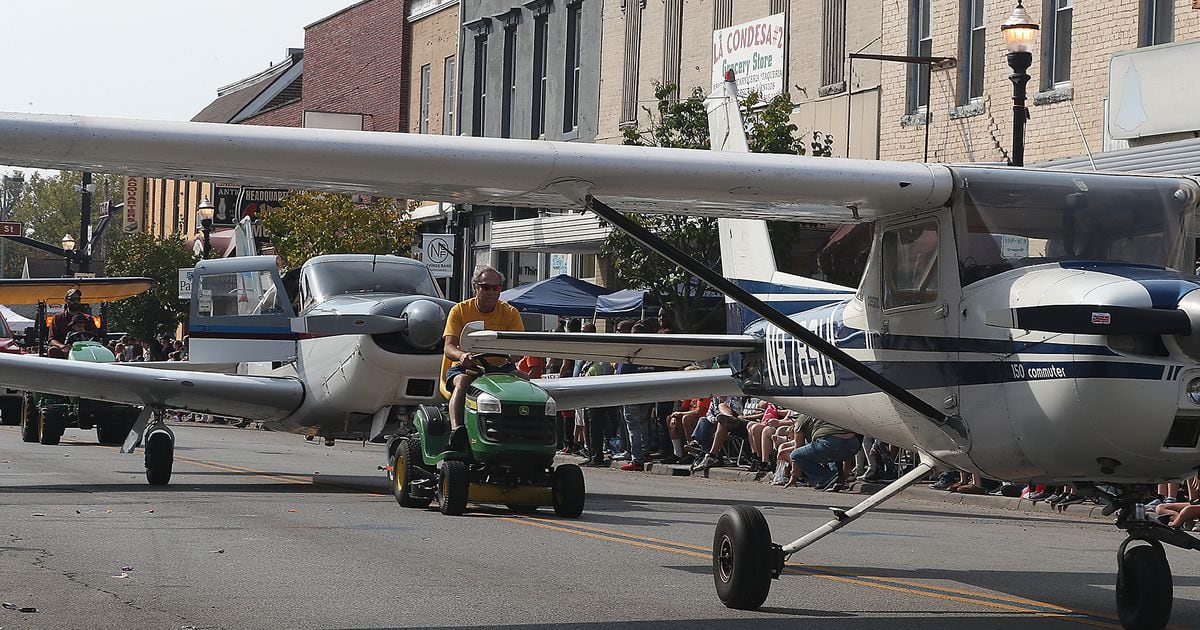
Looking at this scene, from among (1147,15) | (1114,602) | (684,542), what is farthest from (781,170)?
(1147,15)

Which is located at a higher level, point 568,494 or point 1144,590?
point 1144,590

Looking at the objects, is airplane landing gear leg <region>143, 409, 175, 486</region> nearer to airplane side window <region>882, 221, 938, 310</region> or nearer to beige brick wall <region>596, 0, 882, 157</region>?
airplane side window <region>882, 221, 938, 310</region>

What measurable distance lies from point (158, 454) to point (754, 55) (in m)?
17.0

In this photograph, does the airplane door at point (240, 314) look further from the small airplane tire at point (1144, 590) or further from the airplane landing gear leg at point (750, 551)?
the small airplane tire at point (1144, 590)

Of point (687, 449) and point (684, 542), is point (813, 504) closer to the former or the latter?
point (684, 542)

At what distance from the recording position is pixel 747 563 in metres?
8.61

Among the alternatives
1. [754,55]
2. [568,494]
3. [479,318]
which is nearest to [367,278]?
[479,318]

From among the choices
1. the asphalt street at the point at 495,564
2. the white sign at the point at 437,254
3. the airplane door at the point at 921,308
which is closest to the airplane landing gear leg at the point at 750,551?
the asphalt street at the point at 495,564

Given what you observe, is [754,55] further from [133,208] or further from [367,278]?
[133,208]

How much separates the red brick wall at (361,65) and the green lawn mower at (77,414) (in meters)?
20.5

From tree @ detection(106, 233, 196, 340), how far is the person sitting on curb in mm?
34929

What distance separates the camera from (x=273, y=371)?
1809 cm

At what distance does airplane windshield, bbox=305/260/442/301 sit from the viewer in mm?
17422

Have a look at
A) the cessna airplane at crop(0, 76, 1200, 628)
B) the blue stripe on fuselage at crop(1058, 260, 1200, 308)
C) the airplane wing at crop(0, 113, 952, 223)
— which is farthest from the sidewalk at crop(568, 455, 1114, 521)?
the blue stripe on fuselage at crop(1058, 260, 1200, 308)
